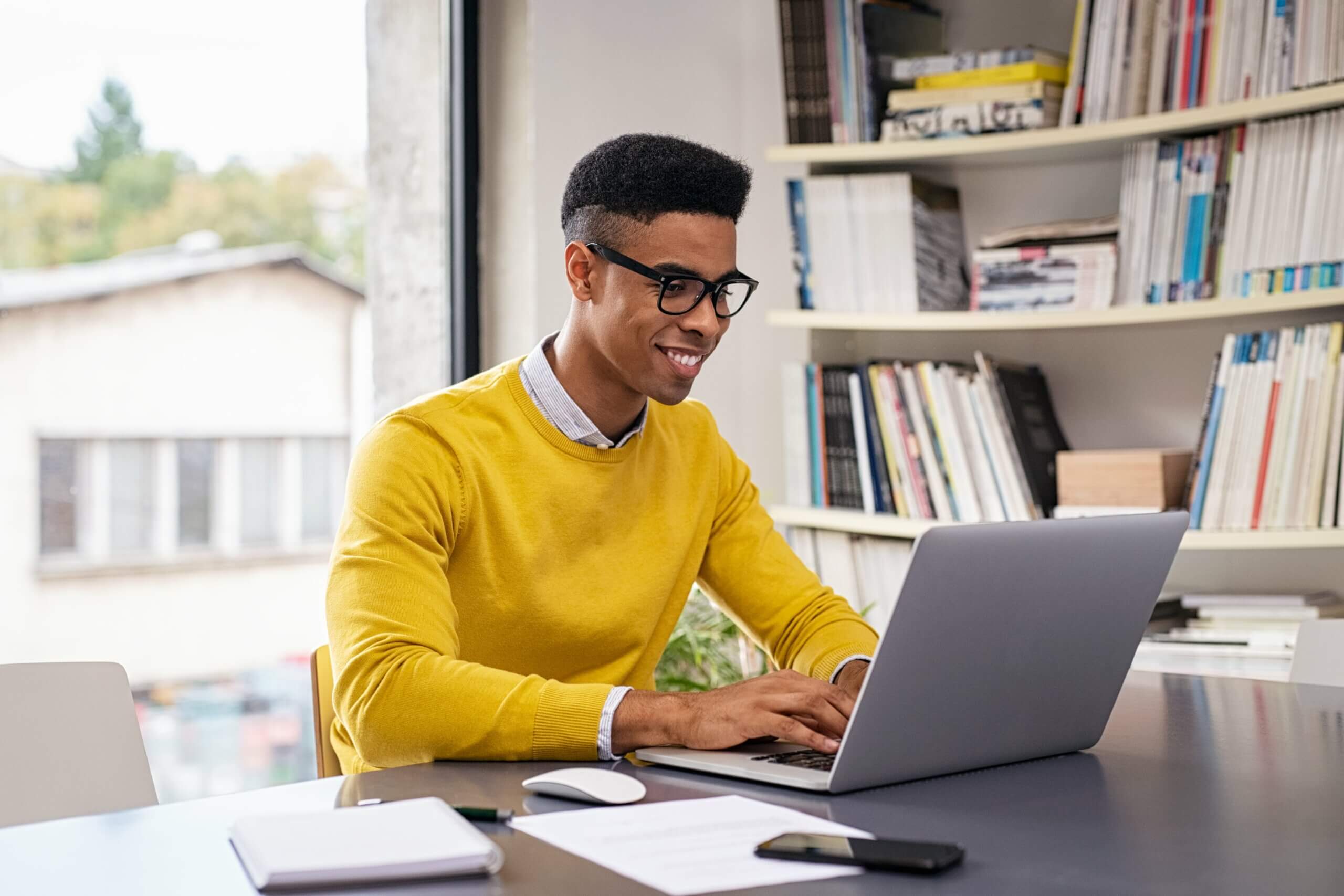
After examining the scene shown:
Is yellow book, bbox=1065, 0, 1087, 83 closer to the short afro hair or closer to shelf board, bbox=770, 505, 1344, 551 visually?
shelf board, bbox=770, 505, 1344, 551

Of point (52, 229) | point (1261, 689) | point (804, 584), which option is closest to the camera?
point (1261, 689)

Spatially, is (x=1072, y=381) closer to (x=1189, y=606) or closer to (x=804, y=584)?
(x=1189, y=606)

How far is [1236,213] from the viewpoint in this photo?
247cm

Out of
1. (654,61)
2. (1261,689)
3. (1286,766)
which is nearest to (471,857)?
(1286,766)

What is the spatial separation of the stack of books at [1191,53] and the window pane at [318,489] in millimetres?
1583

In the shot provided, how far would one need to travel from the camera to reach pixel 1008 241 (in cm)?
275

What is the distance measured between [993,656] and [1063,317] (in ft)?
5.29

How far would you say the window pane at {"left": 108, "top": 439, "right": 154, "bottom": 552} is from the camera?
2381mm

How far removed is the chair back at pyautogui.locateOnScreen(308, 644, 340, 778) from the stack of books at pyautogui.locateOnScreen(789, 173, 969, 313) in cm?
159

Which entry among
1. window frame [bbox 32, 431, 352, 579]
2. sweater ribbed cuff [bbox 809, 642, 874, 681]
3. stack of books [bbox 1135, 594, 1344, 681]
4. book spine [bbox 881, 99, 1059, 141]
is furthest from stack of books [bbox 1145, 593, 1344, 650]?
window frame [bbox 32, 431, 352, 579]

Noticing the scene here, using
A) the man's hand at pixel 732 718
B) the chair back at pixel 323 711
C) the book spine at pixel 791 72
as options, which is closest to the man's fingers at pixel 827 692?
the man's hand at pixel 732 718

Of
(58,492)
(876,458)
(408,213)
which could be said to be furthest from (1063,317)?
(58,492)

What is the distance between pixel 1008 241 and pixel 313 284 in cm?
137

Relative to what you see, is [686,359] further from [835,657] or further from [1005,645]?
[1005,645]
